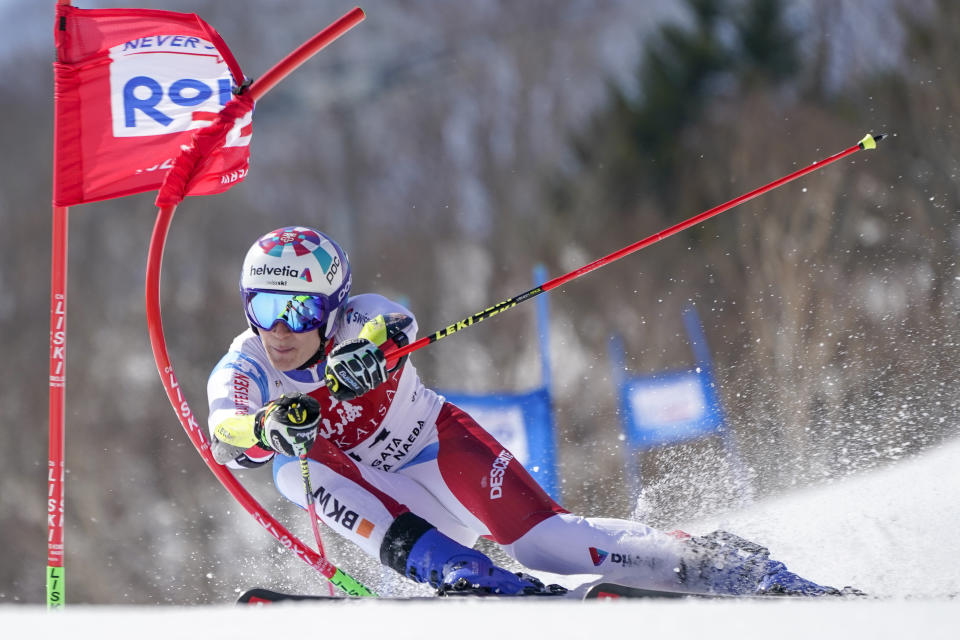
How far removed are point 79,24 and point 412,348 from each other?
213 centimetres

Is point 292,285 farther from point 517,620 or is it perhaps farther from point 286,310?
point 517,620

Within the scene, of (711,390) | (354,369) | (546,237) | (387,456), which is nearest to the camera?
(354,369)

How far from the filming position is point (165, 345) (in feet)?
12.2

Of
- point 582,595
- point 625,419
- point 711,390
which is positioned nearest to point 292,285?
point 582,595

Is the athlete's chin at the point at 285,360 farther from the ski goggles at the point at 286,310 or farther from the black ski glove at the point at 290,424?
the black ski glove at the point at 290,424

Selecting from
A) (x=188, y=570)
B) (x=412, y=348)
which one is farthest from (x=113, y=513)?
(x=412, y=348)

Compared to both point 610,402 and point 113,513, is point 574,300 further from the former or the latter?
point 113,513

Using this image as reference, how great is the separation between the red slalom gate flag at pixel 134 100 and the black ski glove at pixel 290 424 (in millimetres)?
1517

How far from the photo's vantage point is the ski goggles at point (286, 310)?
3.34 meters

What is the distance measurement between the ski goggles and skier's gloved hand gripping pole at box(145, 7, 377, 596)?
33 centimetres

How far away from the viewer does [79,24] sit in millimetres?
4102

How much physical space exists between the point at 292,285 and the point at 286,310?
0.29 ft

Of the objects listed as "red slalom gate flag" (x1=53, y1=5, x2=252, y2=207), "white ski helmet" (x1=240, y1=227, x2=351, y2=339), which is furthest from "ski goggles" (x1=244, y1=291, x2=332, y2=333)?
"red slalom gate flag" (x1=53, y1=5, x2=252, y2=207)

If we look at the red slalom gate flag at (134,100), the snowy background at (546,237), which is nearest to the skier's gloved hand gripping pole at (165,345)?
the red slalom gate flag at (134,100)
